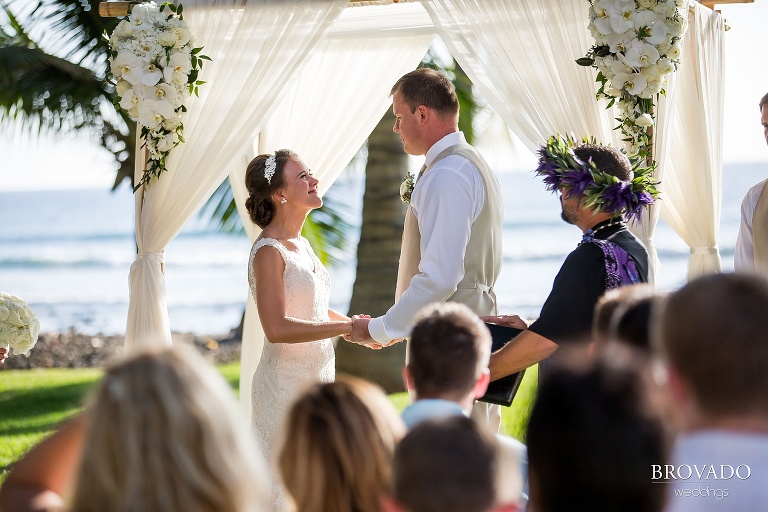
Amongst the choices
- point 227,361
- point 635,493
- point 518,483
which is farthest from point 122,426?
point 227,361

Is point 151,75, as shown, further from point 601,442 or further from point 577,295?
point 601,442

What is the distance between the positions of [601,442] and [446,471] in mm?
292

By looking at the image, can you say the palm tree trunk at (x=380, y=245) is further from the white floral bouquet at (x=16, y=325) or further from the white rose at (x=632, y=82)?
the white floral bouquet at (x=16, y=325)

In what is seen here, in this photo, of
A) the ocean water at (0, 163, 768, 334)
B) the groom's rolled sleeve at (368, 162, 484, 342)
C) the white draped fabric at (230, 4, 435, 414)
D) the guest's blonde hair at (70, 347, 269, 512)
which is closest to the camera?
the guest's blonde hair at (70, 347, 269, 512)

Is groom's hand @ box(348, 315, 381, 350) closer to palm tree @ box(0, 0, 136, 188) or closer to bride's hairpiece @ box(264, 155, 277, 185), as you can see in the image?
bride's hairpiece @ box(264, 155, 277, 185)

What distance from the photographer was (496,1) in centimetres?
442

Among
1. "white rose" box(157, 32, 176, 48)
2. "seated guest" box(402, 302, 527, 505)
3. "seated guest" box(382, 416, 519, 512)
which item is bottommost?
"seated guest" box(382, 416, 519, 512)

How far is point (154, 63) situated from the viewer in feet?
14.6

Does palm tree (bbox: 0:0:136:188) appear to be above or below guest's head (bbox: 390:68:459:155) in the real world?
above

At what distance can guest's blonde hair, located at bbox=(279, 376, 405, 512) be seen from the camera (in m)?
1.86

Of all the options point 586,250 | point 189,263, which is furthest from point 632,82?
point 189,263

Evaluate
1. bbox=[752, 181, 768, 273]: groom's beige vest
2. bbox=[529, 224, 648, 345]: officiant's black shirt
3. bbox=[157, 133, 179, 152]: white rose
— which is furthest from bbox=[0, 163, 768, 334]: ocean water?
bbox=[529, 224, 648, 345]: officiant's black shirt

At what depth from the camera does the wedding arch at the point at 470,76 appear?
14.4 feet

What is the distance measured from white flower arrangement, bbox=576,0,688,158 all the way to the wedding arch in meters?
0.20
